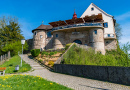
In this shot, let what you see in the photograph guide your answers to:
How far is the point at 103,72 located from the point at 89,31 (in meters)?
19.9

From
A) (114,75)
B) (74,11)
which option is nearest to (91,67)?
(114,75)

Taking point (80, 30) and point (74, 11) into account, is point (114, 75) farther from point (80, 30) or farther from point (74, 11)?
point (74, 11)

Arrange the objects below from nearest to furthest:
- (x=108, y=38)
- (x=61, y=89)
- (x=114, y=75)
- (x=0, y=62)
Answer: (x=61, y=89)
(x=114, y=75)
(x=0, y=62)
(x=108, y=38)

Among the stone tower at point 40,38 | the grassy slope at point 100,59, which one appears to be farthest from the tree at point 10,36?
the grassy slope at point 100,59

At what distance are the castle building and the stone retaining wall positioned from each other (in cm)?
1558

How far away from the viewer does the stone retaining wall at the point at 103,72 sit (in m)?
5.34

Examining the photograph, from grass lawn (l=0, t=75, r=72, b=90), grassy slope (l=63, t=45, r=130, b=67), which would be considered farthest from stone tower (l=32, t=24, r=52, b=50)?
grass lawn (l=0, t=75, r=72, b=90)

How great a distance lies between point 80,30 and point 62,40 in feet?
19.0

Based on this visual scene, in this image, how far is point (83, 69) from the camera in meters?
8.16

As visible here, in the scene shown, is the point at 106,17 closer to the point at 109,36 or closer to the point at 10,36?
the point at 109,36

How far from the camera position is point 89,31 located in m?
25.2

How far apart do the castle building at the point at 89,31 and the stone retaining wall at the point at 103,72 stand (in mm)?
15581

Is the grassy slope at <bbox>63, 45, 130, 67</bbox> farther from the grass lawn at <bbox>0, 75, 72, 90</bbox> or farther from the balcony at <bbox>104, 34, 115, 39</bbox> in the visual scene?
the balcony at <bbox>104, 34, 115, 39</bbox>

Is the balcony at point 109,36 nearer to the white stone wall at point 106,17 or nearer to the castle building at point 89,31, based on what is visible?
the castle building at point 89,31
